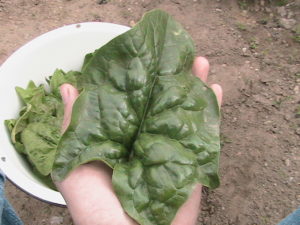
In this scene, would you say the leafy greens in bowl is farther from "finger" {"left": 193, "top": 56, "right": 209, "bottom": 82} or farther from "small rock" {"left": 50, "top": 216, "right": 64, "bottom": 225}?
"small rock" {"left": 50, "top": 216, "right": 64, "bottom": 225}

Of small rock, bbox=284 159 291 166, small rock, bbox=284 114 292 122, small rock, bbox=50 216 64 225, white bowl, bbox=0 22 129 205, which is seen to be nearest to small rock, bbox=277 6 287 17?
small rock, bbox=284 114 292 122

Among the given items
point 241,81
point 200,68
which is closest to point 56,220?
point 200,68

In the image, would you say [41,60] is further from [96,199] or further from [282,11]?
[282,11]

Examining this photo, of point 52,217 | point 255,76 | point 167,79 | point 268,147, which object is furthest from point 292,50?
point 52,217

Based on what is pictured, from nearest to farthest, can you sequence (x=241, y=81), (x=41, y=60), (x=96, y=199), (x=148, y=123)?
(x=96, y=199), (x=148, y=123), (x=41, y=60), (x=241, y=81)

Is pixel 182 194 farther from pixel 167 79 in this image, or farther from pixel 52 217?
pixel 52 217

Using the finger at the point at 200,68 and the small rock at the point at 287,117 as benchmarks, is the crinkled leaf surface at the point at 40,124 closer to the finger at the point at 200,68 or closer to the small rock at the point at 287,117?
the finger at the point at 200,68

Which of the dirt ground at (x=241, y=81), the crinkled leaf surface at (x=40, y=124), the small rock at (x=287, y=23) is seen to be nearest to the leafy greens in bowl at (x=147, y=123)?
the crinkled leaf surface at (x=40, y=124)
